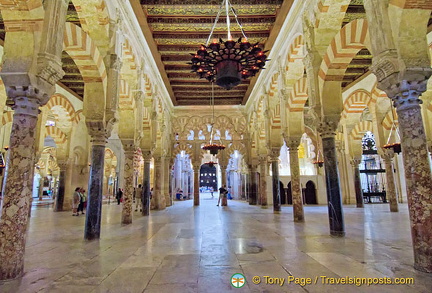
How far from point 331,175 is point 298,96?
291cm

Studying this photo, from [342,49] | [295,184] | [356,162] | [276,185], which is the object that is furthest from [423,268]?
[356,162]

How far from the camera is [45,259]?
2.96 metres

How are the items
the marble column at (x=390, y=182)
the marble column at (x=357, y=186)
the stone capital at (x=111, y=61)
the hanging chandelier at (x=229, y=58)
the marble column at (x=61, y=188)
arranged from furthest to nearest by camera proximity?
the marble column at (x=357, y=186) < the marble column at (x=61, y=188) < the marble column at (x=390, y=182) < the stone capital at (x=111, y=61) < the hanging chandelier at (x=229, y=58)

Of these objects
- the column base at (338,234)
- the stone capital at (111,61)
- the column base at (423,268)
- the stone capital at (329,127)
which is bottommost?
the column base at (338,234)

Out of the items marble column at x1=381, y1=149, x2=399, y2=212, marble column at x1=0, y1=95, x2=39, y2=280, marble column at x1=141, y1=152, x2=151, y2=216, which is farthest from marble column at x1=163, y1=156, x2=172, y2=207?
marble column at x1=0, y1=95, x2=39, y2=280

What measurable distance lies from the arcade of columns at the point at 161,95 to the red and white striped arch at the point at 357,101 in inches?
1.7

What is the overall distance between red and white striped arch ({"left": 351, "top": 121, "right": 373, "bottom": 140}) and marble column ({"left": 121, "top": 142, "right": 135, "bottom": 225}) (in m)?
9.30

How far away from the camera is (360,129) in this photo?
35.3 ft

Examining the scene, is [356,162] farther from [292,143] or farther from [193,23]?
[193,23]

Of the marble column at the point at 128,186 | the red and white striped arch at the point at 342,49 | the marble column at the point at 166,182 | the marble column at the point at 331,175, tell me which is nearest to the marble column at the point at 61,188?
the marble column at the point at 166,182

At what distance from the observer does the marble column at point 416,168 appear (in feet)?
8.04

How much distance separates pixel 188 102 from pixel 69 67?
5.56 m

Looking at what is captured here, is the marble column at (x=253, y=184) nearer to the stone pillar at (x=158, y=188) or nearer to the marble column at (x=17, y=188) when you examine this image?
the stone pillar at (x=158, y=188)

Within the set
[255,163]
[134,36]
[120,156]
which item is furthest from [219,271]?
[120,156]
